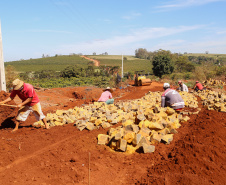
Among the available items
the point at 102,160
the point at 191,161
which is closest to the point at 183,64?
the point at 191,161

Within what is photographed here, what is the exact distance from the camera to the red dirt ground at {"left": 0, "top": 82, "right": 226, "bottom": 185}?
2931mm

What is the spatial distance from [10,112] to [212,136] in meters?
5.26

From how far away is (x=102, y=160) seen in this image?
3557 mm

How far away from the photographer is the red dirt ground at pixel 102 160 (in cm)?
293

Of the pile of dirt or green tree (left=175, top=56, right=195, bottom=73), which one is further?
green tree (left=175, top=56, right=195, bottom=73)

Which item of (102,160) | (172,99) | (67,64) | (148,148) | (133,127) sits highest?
(67,64)

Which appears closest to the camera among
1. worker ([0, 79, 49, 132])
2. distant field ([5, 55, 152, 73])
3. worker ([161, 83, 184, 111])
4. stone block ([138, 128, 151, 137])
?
stone block ([138, 128, 151, 137])

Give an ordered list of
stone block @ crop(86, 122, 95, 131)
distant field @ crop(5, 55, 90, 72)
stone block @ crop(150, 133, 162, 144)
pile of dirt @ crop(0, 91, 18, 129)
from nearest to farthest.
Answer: stone block @ crop(150, 133, 162, 144) → stone block @ crop(86, 122, 95, 131) → pile of dirt @ crop(0, 91, 18, 129) → distant field @ crop(5, 55, 90, 72)

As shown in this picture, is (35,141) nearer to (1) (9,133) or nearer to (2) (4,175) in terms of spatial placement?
(1) (9,133)

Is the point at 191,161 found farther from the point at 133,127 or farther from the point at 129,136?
the point at 133,127

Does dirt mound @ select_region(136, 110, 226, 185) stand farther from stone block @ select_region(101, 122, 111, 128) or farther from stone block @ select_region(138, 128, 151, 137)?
stone block @ select_region(101, 122, 111, 128)

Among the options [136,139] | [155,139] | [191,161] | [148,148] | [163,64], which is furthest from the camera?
[163,64]

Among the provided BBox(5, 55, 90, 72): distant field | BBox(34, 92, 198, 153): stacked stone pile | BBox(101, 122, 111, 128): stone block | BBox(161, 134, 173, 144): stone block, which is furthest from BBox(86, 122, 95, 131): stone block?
BBox(5, 55, 90, 72): distant field

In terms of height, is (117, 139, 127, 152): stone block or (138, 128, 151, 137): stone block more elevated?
(138, 128, 151, 137): stone block
